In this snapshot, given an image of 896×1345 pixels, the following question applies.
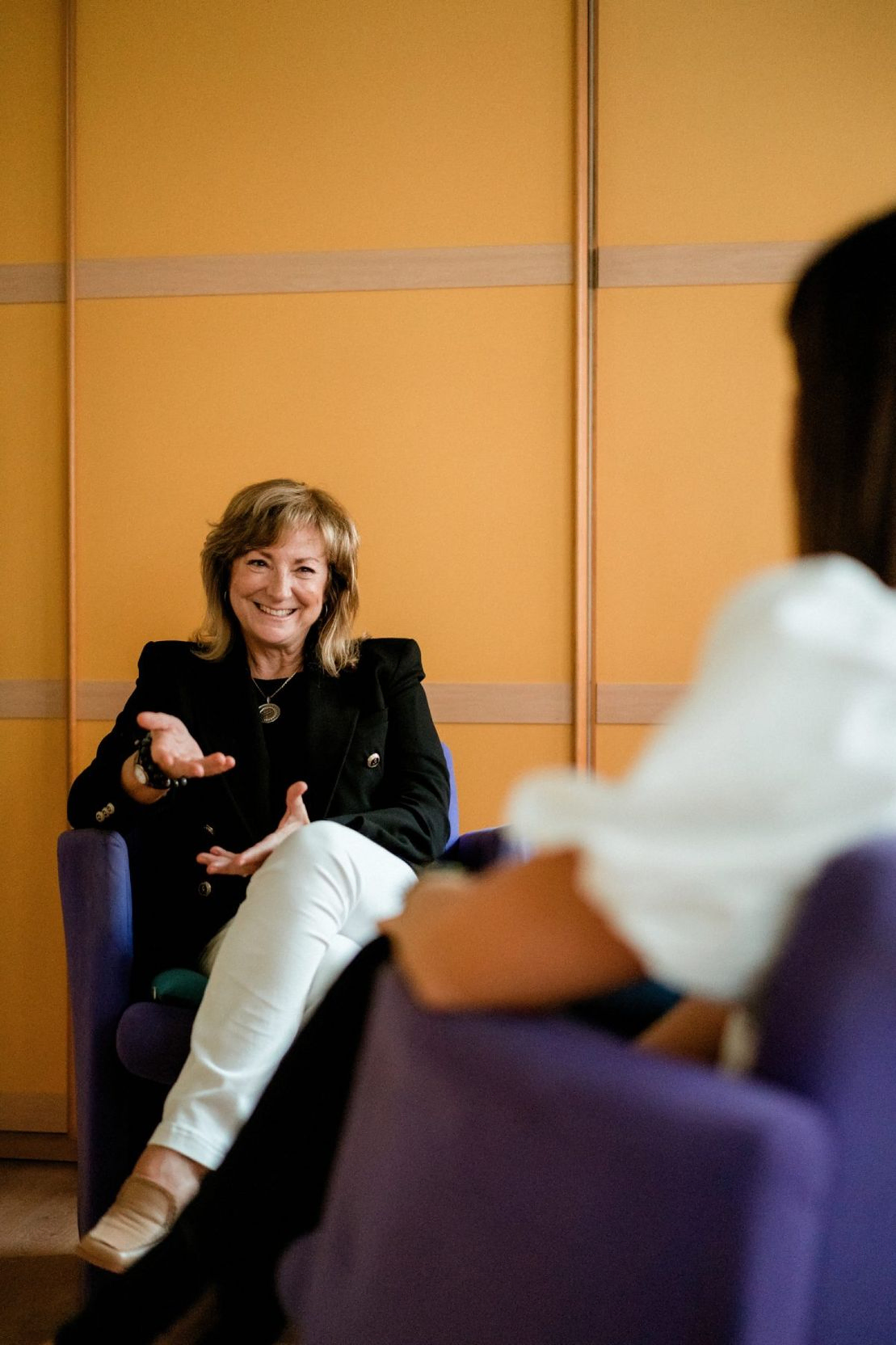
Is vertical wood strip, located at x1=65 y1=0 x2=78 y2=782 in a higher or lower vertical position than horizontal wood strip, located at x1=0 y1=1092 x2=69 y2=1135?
higher

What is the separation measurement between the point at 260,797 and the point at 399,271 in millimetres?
1354

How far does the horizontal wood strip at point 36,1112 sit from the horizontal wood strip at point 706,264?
2459 millimetres

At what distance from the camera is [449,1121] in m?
0.75

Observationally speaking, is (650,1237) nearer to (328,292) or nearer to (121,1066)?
(121,1066)

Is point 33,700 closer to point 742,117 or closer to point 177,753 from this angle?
point 177,753

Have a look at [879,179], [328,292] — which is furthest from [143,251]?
[879,179]

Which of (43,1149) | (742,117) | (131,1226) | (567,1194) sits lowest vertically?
(43,1149)

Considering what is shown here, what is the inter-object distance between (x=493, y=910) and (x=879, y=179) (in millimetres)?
2405

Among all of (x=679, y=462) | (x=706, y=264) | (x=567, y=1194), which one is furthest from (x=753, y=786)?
(x=706, y=264)

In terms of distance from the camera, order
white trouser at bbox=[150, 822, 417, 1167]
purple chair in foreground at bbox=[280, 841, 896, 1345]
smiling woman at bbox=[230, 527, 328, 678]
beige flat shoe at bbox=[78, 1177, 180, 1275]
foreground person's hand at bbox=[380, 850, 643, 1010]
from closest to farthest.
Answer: purple chair in foreground at bbox=[280, 841, 896, 1345], foreground person's hand at bbox=[380, 850, 643, 1010], beige flat shoe at bbox=[78, 1177, 180, 1275], white trouser at bbox=[150, 822, 417, 1167], smiling woman at bbox=[230, 527, 328, 678]

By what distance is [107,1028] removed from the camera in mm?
1785

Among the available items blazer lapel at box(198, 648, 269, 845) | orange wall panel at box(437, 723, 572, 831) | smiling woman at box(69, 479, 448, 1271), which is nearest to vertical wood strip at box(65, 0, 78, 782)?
smiling woman at box(69, 479, 448, 1271)

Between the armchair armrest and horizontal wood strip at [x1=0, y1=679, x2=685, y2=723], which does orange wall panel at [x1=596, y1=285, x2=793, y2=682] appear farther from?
the armchair armrest

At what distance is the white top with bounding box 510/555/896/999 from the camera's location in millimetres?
652
